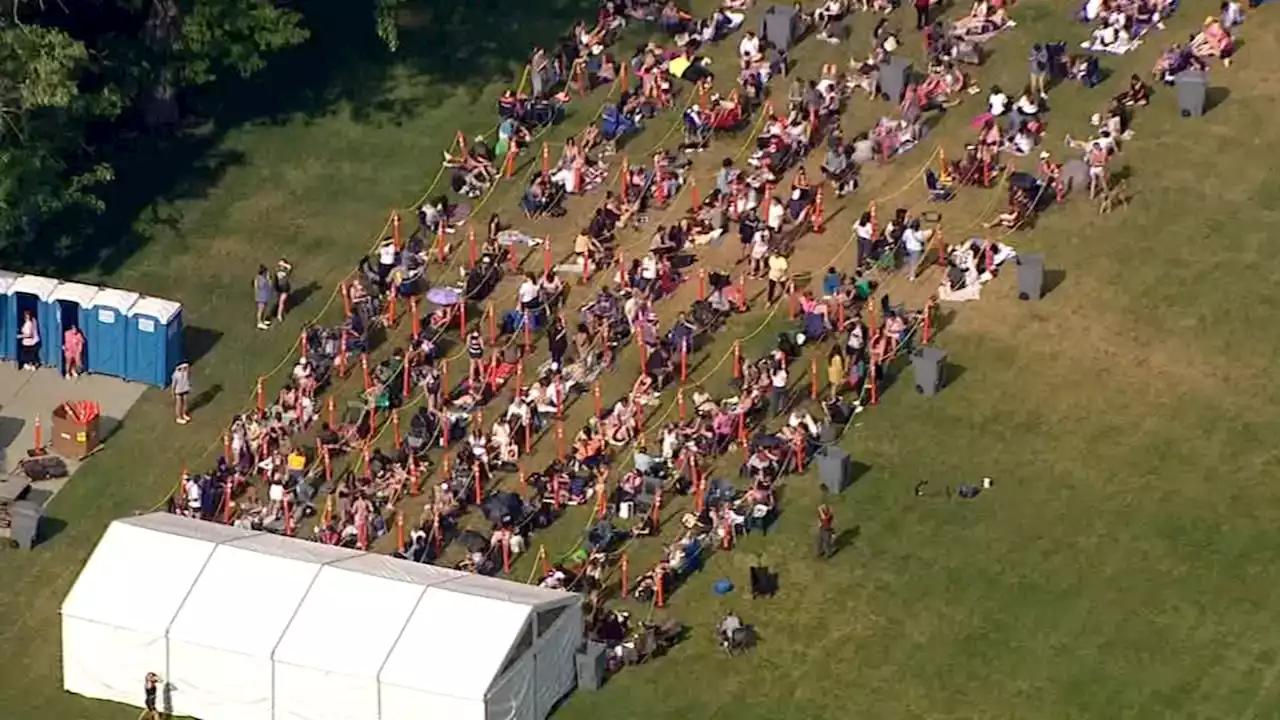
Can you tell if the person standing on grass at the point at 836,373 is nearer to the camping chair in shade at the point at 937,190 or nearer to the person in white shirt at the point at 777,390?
the person in white shirt at the point at 777,390

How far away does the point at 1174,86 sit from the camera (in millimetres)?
85375

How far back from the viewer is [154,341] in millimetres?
81688

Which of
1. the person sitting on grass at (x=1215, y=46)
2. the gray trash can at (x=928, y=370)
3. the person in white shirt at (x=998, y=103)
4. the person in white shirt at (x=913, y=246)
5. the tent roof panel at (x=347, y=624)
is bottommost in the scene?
the tent roof panel at (x=347, y=624)

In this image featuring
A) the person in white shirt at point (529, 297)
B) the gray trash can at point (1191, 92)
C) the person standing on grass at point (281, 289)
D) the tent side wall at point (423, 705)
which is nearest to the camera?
the tent side wall at point (423, 705)

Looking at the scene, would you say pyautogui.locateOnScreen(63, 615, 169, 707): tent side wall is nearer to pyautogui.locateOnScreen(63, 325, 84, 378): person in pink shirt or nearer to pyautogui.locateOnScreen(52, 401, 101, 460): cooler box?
pyautogui.locateOnScreen(52, 401, 101, 460): cooler box

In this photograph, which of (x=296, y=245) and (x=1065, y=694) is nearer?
(x=1065, y=694)

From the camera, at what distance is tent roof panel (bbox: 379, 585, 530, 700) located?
6969 cm

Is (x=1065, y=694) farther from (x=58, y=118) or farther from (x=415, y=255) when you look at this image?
(x=58, y=118)

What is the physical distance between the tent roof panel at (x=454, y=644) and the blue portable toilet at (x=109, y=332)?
14.7 metres

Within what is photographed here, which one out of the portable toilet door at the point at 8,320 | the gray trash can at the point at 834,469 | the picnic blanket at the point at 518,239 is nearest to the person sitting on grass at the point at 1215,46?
the picnic blanket at the point at 518,239

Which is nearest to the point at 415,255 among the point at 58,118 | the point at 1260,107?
the point at 58,118

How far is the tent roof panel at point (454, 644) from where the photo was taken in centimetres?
6969

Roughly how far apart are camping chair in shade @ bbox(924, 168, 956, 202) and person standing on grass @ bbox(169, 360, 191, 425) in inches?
714

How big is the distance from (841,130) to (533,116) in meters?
8.12
